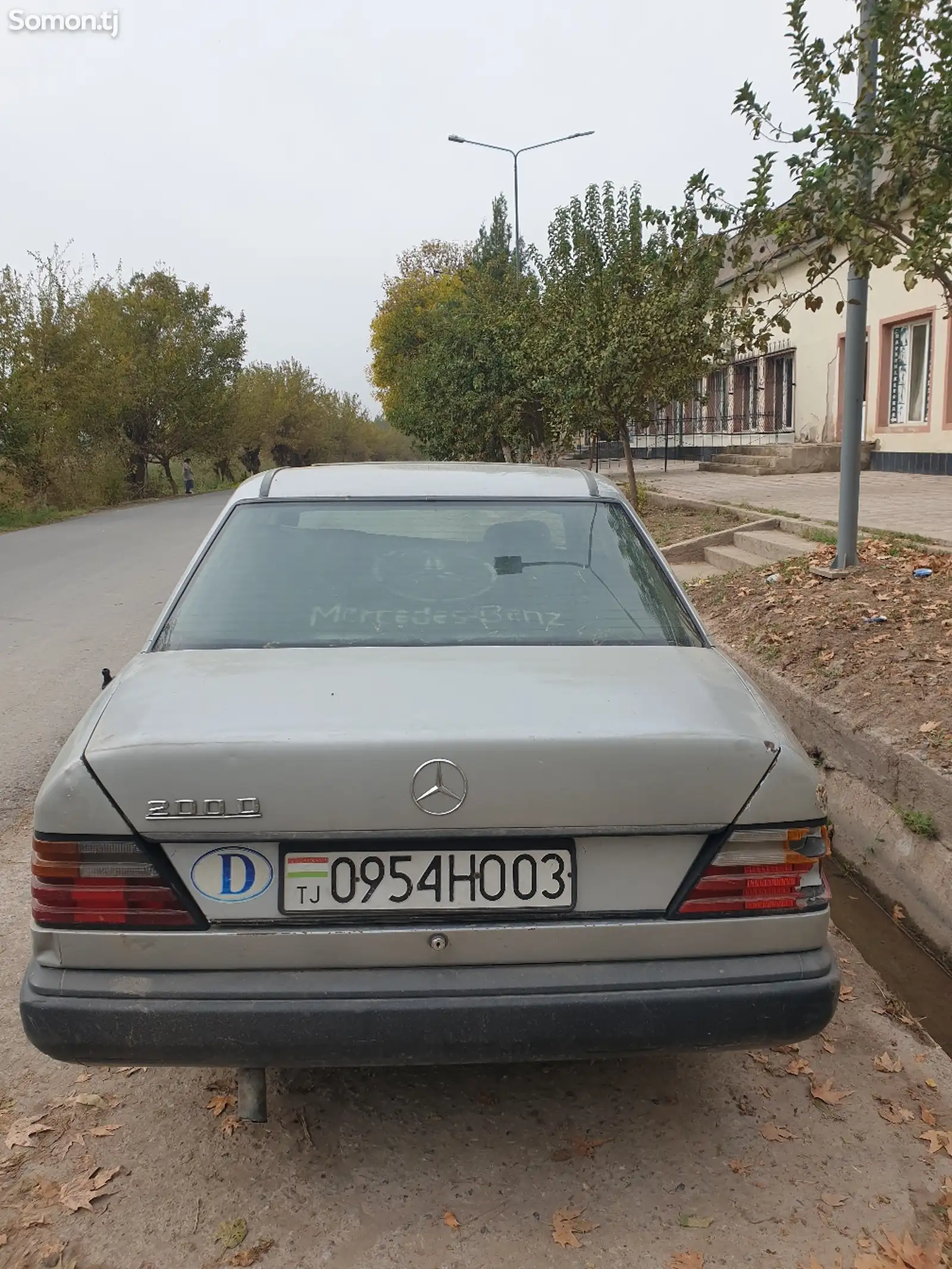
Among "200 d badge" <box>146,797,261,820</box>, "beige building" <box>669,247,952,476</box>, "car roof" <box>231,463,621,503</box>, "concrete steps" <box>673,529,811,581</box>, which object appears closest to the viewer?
"200 d badge" <box>146,797,261,820</box>

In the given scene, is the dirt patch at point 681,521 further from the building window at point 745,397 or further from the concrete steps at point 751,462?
the building window at point 745,397

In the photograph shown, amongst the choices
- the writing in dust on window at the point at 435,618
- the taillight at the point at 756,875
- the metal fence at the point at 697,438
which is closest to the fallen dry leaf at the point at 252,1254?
the taillight at the point at 756,875

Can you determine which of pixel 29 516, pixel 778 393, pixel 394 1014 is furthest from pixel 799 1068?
pixel 29 516

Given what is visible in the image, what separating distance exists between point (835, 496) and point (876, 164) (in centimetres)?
1196

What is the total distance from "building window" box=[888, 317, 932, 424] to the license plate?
20445 millimetres

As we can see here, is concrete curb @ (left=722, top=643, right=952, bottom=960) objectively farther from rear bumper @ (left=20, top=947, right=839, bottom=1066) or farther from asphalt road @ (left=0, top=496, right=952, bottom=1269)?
rear bumper @ (left=20, top=947, right=839, bottom=1066)

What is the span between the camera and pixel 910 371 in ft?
70.9

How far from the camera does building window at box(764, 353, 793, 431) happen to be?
27.3 metres

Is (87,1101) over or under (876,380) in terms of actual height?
under

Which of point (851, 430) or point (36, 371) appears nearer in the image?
point (851, 430)

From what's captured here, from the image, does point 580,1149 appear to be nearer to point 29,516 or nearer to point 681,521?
point 681,521

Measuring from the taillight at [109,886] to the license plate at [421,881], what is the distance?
25 centimetres

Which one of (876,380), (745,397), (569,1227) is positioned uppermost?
(876,380)

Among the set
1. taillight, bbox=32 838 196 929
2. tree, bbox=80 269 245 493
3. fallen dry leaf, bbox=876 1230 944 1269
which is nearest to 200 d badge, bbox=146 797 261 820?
taillight, bbox=32 838 196 929
